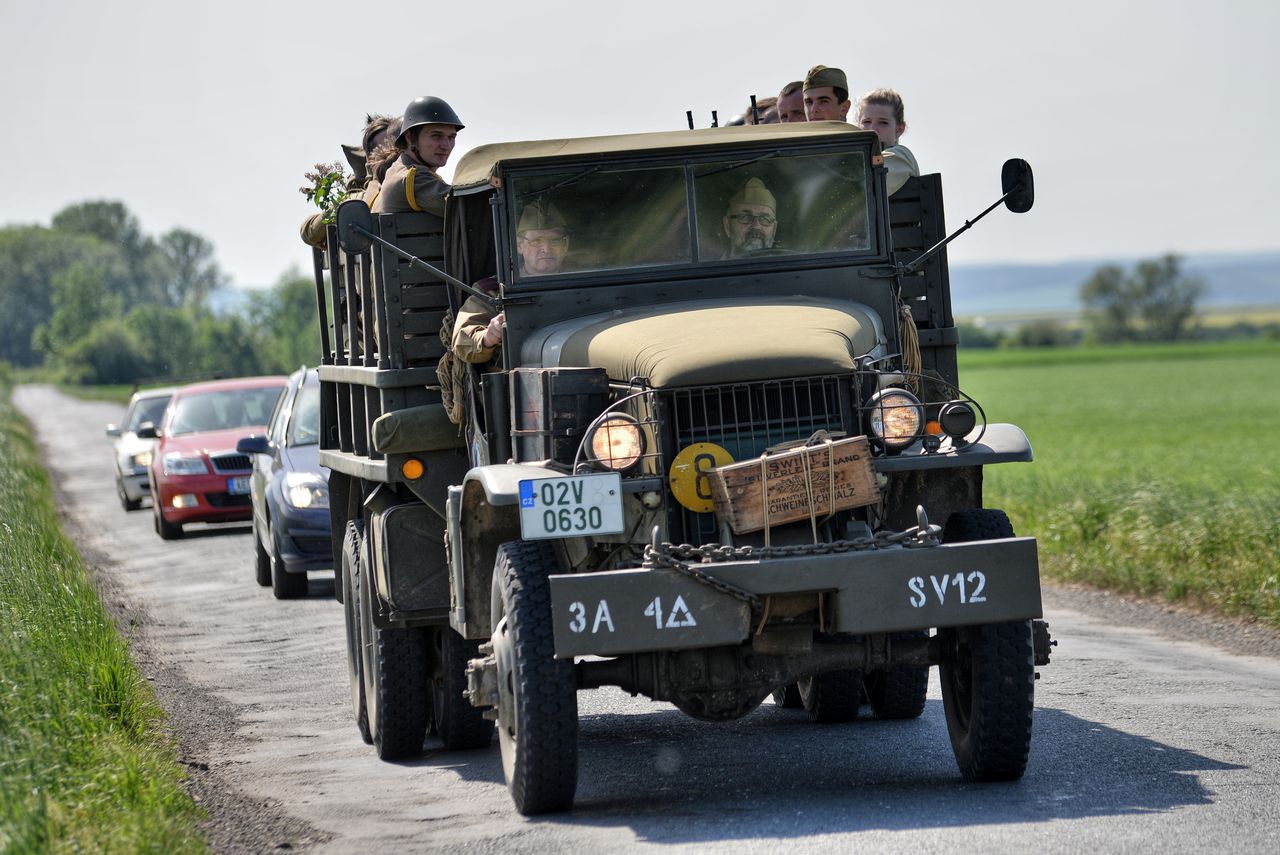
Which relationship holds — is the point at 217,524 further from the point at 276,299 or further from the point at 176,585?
the point at 276,299

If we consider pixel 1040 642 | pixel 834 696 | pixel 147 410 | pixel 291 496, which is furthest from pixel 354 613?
pixel 147 410

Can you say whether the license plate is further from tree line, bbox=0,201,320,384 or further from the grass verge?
tree line, bbox=0,201,320,384

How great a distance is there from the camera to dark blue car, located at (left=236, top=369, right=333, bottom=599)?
14992mm

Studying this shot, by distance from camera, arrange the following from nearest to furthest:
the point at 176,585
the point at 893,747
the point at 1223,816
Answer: the point at 1223,816 < the point at 893,747 < the point at 176,585

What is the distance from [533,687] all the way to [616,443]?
2.90 feet

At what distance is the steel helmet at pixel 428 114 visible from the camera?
8.83 meters

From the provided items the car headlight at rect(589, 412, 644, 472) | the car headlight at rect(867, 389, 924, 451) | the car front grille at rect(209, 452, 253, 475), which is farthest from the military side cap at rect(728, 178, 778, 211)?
the car front grille at rect(209, 452, 253, 475)

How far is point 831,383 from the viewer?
6.96 meters

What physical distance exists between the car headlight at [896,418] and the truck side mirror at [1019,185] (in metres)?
1.35

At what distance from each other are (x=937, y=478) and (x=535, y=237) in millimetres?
1890

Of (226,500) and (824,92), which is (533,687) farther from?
(226,500)

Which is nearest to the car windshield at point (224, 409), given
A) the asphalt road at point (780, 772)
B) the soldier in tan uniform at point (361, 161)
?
the asphalt road at point (780, 772)

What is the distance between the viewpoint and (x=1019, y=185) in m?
7.88

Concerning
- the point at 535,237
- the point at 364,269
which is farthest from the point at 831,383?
the point at 364,269
